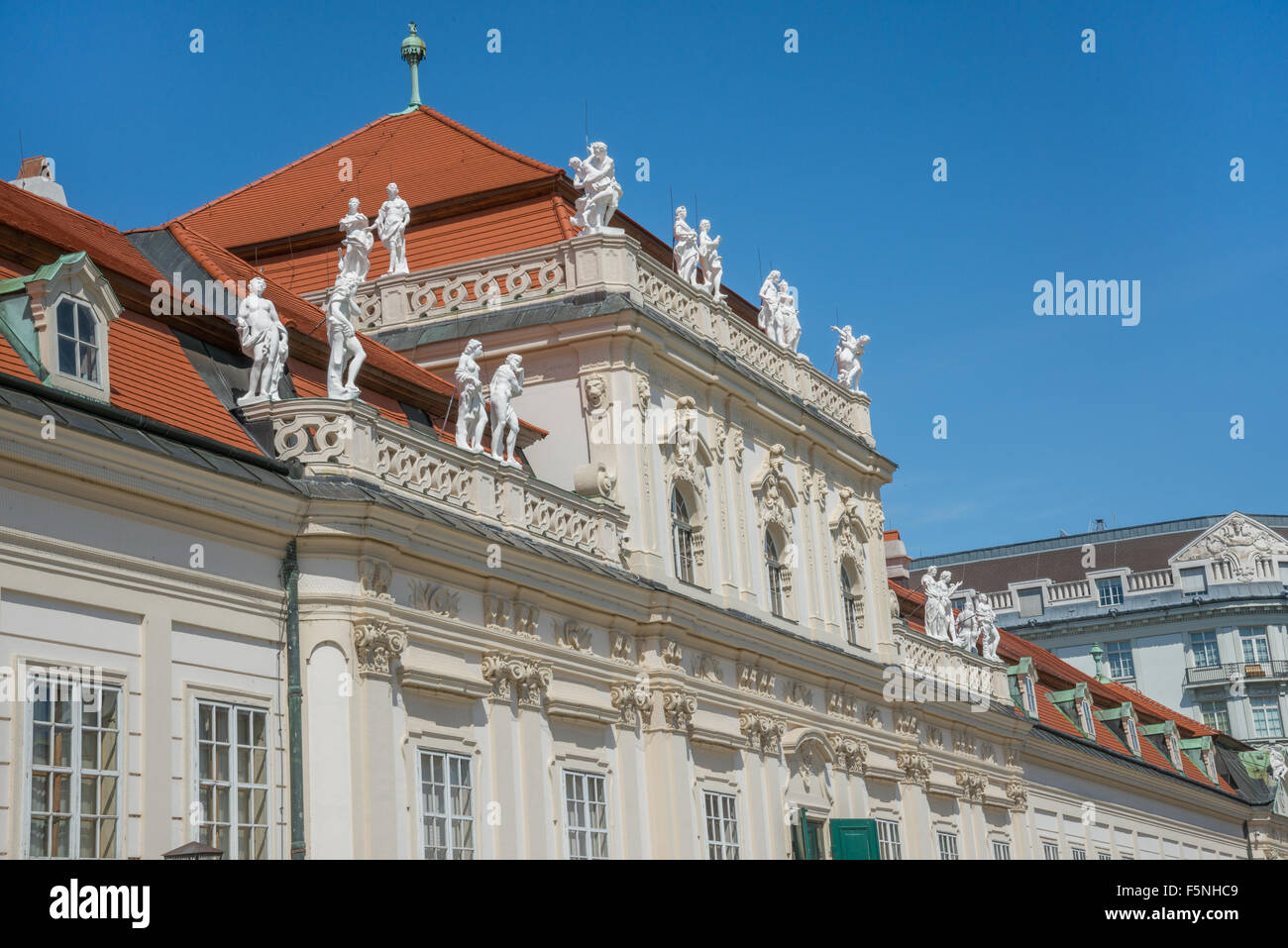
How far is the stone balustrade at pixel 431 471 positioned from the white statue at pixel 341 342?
0.60 m

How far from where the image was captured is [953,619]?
1544 inches

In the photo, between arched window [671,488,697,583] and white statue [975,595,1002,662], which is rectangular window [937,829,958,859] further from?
arched window [671,488,697,583]

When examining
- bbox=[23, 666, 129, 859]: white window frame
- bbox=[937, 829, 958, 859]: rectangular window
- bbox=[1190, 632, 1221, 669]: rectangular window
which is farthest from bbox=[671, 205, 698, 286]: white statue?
bbox=[1190, 632, 1221, 669]: rectangular window

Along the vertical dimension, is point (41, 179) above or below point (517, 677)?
above

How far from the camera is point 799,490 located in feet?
102

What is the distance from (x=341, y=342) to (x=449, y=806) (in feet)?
17.6

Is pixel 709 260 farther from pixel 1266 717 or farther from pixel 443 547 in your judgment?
pixel 1266 717

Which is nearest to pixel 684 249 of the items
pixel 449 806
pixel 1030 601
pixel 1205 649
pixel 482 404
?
pixel 482 404

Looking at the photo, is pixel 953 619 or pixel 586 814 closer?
pixel 586 814

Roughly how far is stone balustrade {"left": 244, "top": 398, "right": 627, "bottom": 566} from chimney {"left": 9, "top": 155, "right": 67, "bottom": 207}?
689cm

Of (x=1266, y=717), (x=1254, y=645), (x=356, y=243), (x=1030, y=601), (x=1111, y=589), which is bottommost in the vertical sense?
(x=1266, y=717)

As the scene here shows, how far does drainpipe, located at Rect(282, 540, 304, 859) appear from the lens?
18109mm

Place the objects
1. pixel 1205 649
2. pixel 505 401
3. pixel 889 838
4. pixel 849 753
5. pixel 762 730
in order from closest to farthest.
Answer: pixel 505 401
pixel 762 730
pixel 849 753
pixel 889 838
pixel 1205 649

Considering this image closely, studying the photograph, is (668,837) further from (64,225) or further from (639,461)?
(64,225)
